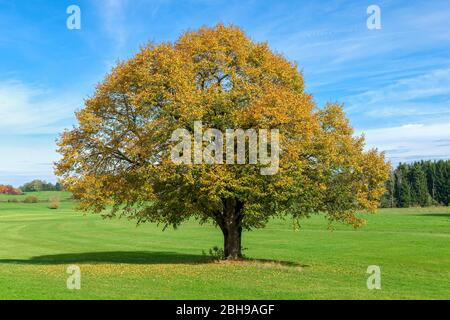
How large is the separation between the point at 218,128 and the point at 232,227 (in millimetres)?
8528

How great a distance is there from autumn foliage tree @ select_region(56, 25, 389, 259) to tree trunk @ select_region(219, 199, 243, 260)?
0.26 feet

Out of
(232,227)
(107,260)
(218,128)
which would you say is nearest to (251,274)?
(232,227)

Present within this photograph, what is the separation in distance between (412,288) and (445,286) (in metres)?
2.80

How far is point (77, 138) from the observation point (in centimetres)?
3444

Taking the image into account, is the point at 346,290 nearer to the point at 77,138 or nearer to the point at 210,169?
the point at 210,169

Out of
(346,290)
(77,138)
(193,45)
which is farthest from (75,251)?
(346,290)

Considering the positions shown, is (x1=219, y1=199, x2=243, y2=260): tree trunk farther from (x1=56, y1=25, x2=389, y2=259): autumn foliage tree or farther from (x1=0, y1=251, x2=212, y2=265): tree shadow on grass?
(x1=0, y1=251, x2=212, y2=265): tree shadow on grass

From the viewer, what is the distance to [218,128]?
1260 inches

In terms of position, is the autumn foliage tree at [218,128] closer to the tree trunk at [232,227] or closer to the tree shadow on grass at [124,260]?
the tree trunk at [232,227]

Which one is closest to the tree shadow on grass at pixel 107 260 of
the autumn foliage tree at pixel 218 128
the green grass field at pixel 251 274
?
the green grass field at pixel 251 274

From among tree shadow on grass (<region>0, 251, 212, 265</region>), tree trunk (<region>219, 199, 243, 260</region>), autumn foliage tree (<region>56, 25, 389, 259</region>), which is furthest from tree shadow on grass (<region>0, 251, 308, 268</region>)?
autumn foliage tree (<region>56, 25, 389, 259</region>)

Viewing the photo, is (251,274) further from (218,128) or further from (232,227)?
(218,128)

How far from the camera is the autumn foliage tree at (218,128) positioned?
3066 centimetres

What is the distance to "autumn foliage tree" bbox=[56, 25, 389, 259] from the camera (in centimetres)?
3066
